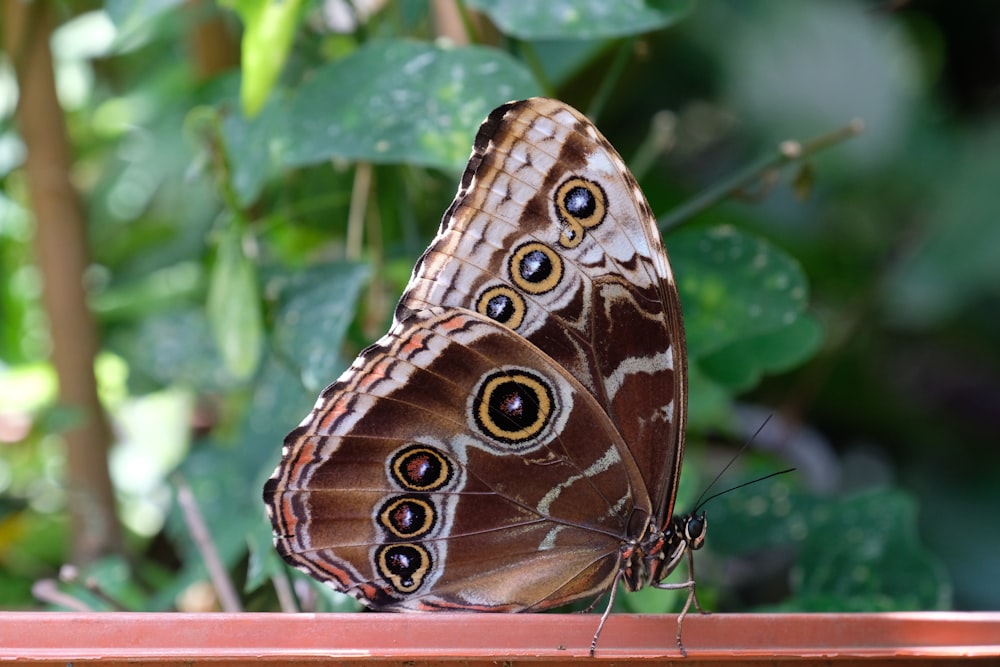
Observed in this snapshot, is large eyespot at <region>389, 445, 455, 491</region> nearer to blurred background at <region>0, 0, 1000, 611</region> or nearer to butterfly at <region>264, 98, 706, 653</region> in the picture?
butterfly at <region>264, 98, 706, 653</region>

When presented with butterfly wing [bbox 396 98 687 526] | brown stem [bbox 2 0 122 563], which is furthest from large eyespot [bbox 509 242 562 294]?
brown stem [bbox 2 0 122 563]

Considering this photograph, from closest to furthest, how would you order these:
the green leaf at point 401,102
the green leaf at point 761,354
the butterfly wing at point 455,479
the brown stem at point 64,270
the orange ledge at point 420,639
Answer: the orange ledge at point 420,639 < the butterfly wing at point 455,479 < the green leaf at point 401,102 < the green leaf at point 761,354 < the brown stem at point 64,270

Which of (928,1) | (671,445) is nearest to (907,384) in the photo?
(928,1)

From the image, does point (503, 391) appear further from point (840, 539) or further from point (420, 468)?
point (840, 539)

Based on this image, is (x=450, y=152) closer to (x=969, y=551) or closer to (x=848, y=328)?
(x=848, y=328)

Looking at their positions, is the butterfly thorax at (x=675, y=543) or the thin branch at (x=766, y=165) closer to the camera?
the butterfly thorax at (x=675, y=543)

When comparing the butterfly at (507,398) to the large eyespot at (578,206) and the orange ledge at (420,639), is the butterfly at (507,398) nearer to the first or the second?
the large eyespot at (578,206)

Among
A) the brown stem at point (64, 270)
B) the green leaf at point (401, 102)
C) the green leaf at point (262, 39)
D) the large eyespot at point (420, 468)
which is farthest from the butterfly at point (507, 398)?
the brown stem at point (64, 270)
